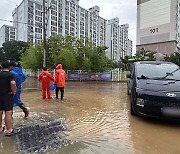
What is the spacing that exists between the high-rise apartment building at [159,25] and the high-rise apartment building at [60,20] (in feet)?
62.8

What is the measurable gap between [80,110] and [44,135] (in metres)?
2.67

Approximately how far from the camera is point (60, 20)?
83.8m

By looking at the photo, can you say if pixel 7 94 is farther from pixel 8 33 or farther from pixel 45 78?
pixel 8 33

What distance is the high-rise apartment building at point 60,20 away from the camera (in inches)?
2894

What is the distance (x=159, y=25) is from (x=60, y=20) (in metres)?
35.6

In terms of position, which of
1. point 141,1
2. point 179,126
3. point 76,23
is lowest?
point 179,126

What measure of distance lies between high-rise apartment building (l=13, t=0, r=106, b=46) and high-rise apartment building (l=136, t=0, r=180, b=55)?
19149 millimetres

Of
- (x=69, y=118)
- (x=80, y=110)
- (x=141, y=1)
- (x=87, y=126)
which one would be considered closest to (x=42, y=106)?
(x=80, y=110)

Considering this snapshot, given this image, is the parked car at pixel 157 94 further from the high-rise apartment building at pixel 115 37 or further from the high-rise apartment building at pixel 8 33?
the high-rise apartment building at pixel 115 37

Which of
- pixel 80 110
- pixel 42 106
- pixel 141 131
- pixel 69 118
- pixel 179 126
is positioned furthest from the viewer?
pixel 42 106

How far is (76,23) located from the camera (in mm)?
88750

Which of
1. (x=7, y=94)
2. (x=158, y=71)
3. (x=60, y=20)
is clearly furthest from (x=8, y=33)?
(x=7, y=94)

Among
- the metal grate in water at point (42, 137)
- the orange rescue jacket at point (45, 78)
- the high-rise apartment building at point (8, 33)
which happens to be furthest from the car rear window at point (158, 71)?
the high-rise apartment building at point (8, 33)

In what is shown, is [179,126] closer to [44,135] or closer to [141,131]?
[141,131]
